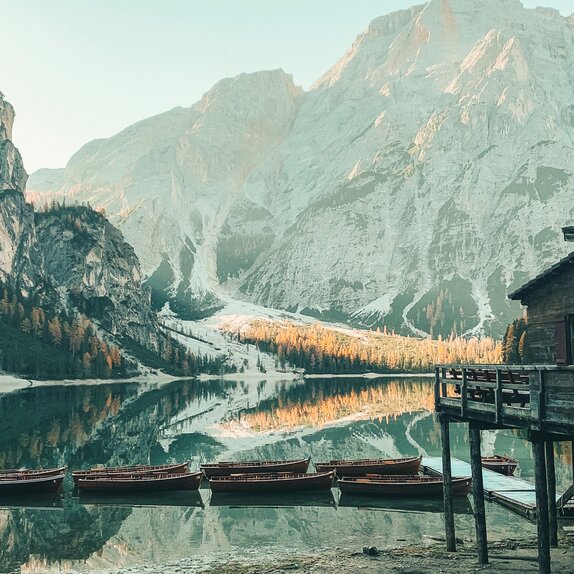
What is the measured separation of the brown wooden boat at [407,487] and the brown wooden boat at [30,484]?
82.9 feet

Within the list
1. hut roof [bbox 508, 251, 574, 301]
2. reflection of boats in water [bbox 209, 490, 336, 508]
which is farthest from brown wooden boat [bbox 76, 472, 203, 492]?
hut roof [bbox 508, 251, 574, 301]

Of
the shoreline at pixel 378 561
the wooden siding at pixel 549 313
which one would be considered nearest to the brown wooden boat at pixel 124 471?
the shoreline at pixel 378 561

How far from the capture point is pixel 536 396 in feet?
78.1

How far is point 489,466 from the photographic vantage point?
204ft

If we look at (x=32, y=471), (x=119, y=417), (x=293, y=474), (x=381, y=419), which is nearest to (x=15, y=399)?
(x=119, y=417)

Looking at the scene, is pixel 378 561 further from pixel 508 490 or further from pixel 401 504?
pixel 508 490

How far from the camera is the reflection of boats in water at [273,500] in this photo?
5166 centimetres

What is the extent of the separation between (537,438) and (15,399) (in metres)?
173

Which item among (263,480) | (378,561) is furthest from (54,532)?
(378,561)

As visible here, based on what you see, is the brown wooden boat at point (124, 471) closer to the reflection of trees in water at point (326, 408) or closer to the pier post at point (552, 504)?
the pier post at point (552, 504)

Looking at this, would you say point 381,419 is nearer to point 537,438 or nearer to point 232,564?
point 232,564

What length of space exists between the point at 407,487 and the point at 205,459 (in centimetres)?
3552

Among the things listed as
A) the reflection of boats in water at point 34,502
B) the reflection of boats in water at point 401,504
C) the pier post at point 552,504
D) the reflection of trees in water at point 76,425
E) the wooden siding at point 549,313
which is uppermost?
the wooden siding at point 549,313

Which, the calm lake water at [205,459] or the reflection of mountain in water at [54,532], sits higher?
the reflection of mountain in water at [54,532]
